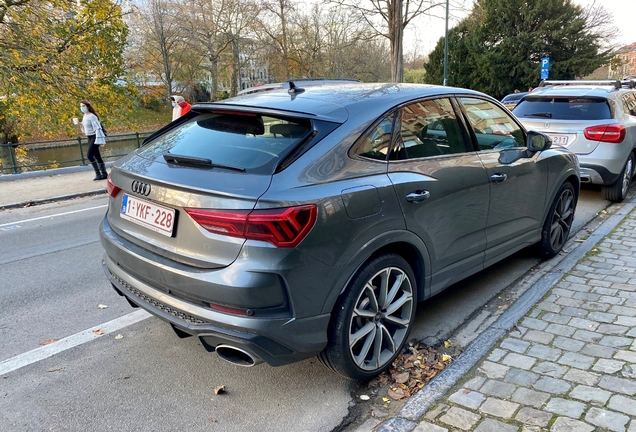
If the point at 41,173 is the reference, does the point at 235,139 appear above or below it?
above

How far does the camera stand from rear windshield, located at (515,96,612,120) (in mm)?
7147

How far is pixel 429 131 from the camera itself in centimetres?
344

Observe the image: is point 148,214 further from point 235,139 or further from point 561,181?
point 561,181

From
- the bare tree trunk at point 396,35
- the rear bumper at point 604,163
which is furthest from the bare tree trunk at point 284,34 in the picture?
the rear bumper at point 604,163

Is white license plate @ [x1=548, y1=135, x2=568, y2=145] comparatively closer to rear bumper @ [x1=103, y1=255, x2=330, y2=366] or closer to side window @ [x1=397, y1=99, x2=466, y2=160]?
side window @ [x1=397, y1=99, x2=466, y2=160]

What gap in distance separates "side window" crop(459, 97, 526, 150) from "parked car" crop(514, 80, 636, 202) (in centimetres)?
332

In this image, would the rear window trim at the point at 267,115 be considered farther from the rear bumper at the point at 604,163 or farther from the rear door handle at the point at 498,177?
the rear bumper at the point at 604,163

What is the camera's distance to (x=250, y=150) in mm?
2768

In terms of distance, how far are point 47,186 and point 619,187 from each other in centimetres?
1151

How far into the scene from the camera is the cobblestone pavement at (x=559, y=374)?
2547 mm

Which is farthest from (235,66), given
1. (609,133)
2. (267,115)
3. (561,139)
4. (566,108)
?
(267,115)

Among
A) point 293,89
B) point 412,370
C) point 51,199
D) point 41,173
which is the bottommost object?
point 412,370

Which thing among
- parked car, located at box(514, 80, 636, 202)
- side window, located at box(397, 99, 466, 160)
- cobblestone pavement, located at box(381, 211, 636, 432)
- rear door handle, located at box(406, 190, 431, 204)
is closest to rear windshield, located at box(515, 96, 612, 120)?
parked car, located at box(514, 80, 636, 202)

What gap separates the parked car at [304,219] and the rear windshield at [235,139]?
0.01 metres
